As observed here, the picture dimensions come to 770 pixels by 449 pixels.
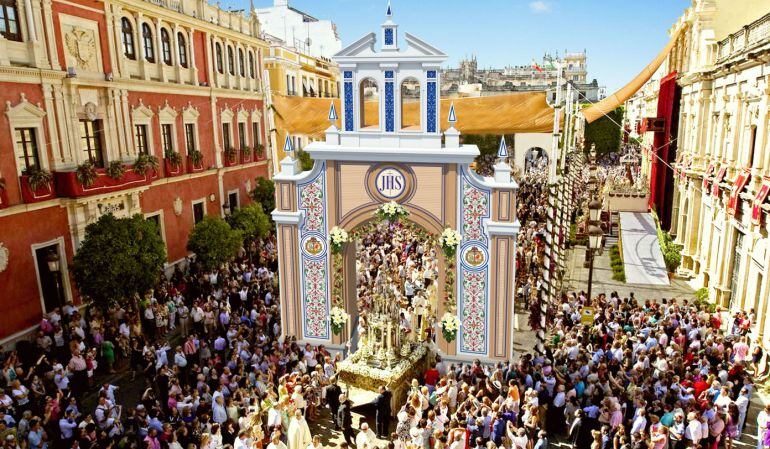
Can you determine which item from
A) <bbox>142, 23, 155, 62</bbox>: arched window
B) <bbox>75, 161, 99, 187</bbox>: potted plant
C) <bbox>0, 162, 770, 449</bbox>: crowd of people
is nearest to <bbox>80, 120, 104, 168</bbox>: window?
<bbox>75, 161, 99, 187</bbox>: potted plant

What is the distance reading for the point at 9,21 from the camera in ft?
52.2

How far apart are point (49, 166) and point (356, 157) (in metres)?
9.90

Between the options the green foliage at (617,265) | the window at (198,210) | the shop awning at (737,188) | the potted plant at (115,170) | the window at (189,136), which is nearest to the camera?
the shop awning at (737,188)

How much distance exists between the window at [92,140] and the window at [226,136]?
24.7ft

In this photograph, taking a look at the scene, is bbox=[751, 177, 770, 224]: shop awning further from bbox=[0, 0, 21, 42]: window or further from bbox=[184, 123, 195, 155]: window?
bbox=[0, 0, 21, 42]: window

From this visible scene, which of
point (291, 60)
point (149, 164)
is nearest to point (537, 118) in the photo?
point (149, 164)

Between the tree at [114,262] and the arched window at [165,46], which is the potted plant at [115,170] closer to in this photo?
the tree at [114,262]

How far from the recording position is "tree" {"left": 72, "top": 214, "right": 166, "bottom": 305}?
1542 centimetres

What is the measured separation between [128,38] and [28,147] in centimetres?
629

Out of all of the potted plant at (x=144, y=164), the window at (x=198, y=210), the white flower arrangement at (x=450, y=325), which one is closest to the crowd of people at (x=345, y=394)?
the white flower arrangement at (x=450, y=325)

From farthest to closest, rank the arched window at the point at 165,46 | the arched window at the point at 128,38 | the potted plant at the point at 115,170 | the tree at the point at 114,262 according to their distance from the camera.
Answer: the arched window at the point at 165,46, the arched window at the point at 128,38, the potted plant at the point at 115,170, the tree at the point at 114,262

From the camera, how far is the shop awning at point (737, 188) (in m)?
16.7

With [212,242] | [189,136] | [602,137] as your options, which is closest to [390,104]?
[212,242]

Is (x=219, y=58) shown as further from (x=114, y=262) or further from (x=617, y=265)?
(x=617, y=265)
